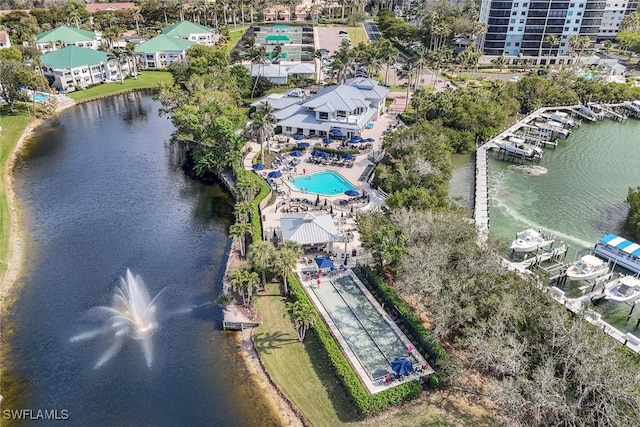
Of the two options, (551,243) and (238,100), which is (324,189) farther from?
(238,100)

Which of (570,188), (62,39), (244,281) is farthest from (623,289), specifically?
(62,39)

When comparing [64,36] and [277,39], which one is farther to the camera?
[277,39]

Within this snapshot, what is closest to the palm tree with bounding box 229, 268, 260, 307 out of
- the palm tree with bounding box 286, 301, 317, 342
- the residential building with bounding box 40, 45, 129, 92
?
the palm tree with bounding box 286, 301, 317, 342

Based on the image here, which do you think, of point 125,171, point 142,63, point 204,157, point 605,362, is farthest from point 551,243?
point 142,63

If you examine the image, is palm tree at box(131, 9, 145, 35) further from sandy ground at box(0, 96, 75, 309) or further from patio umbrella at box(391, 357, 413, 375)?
patio umbrella at box(391, 357, 413, 375)

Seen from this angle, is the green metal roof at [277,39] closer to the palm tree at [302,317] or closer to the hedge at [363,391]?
the palm tree at [302,317]

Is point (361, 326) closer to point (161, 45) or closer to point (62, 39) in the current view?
point (161, 45)

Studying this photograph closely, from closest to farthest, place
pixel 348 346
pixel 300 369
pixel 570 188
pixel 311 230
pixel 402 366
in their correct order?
pixel 402 366 → pixel 300 369 → pixel 348 346 → pixel 311 230 → pixel 570 188
